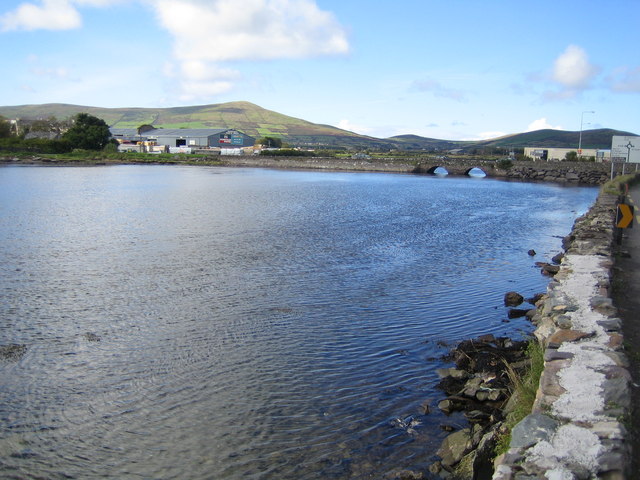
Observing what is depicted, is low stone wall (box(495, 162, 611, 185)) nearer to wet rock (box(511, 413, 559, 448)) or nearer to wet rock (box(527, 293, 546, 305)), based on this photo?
wet rock (box(527, 293, 546, 305))

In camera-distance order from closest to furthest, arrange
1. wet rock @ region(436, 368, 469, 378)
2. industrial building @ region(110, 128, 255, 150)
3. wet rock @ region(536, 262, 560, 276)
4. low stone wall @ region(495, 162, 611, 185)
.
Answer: wet rock @ region(436, 368, 469, 378) → wet rock @ region(536, 262, 560, 276) → low stone wall @ region(495, 162, 611, 185) → industrial building @ region(110, 128, 255, 150)

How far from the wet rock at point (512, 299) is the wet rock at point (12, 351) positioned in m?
11.6

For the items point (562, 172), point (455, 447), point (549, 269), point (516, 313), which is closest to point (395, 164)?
point (562, 172)

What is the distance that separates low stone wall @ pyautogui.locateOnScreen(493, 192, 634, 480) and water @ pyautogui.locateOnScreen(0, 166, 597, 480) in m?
1.86

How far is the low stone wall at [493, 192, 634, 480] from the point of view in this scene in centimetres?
543

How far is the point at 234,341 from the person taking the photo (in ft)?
40.2

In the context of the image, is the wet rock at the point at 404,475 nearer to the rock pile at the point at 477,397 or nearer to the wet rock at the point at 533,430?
the rock pile at the point at 477,397

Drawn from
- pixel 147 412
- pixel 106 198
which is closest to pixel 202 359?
pixel 147 412

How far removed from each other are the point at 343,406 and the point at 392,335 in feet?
12.0

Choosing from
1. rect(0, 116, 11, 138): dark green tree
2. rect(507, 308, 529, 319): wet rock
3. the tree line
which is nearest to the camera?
rect(507, 308, 529, 319): wet rock

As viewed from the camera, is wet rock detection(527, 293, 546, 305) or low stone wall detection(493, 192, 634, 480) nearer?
low stone wall detection(493, 192, 634, 480)

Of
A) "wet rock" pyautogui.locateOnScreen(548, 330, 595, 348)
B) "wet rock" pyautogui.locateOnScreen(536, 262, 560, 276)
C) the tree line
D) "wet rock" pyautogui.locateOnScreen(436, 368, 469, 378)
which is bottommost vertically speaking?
"wet rock" pyautogui.locateOnScreen(436, 368, 469, 378)

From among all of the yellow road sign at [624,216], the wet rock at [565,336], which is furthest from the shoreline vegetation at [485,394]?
the yellow road sign at [624,216]

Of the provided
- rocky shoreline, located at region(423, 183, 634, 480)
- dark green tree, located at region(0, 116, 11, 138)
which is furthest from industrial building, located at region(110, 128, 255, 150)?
rocky shoreline, located at region(423, 183, 634, 480)
